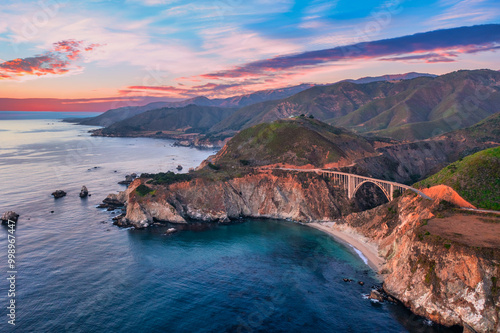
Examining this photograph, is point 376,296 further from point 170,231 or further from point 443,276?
point 170,231

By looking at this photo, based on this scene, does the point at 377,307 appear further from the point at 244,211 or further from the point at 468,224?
the point at 244,211

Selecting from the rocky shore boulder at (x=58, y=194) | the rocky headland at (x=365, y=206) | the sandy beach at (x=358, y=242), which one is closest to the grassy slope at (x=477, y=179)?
the rocky headland at (x=365, y=206)

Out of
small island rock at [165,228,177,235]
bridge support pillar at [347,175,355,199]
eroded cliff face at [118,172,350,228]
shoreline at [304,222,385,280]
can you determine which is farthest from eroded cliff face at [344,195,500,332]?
small island rock at [165,228,177,235]

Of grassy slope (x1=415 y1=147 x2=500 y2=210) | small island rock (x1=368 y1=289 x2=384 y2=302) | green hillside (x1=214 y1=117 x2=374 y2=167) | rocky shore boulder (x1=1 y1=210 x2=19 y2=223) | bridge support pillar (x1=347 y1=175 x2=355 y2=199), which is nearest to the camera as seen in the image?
small island rock (x1=368 y1=289 x2=384 y2=302)

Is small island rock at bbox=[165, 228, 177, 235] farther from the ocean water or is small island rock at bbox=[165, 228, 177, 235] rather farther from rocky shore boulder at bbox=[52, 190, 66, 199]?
rocky shore boulder at bbox=[52, 190, 66, 199]

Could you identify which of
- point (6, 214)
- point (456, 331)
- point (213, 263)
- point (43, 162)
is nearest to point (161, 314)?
point (213, 263)

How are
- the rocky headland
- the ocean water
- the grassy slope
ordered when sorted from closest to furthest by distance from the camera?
the rocky headland
the ocean water
the grassy slope

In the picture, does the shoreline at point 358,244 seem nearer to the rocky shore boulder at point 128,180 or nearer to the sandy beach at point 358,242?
the sandy beach at point 358,242
